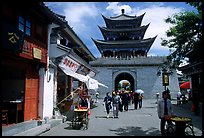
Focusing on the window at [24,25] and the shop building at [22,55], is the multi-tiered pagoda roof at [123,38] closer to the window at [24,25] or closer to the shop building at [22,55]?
the shop building at [22,55]

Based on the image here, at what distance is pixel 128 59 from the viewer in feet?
114

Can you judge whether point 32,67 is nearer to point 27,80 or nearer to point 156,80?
point 27,80

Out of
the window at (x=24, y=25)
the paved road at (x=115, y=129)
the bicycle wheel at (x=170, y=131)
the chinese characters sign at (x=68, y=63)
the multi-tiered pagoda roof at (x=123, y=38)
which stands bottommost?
the paved road at (x=115, y=129)

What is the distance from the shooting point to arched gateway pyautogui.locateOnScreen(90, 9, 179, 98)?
3397 cm

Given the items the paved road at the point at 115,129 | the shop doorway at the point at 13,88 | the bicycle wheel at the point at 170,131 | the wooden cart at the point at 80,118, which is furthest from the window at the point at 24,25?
the bicycle wheel at the point at 170,131

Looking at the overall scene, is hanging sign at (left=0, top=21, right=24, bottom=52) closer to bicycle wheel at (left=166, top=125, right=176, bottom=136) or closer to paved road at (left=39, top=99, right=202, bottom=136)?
paved road at (left=39, top=99, right=202, bottom=136)

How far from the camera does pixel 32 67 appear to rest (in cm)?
929

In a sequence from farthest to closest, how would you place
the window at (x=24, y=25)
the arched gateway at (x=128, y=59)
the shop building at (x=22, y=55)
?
the arched gateway at (x=128, y=59) < the window at (x=24, y=25) < the shop building at (x=22, y=55)

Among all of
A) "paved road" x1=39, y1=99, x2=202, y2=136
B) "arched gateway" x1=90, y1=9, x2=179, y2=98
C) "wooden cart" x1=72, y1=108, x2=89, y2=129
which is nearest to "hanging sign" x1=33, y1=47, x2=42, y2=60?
"wooden cart" x1=72, y1=108, x2=89, y2=129

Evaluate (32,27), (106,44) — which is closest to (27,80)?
(32,27)

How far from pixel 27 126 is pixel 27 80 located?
194cm

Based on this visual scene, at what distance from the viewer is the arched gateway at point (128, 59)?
111ft

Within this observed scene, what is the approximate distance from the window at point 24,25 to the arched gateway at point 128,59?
84.9 feet

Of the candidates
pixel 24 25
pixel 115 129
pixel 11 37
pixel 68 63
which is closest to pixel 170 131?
pixel 115 129
